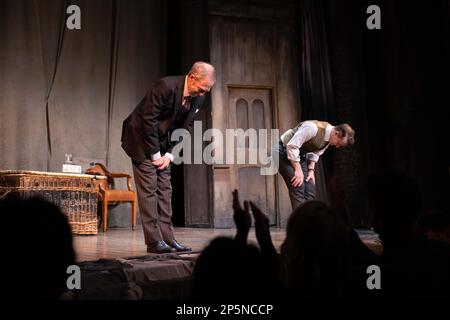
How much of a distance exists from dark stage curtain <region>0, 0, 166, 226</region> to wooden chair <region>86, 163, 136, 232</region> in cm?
32

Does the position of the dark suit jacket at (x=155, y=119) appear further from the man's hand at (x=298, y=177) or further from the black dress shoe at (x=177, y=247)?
the man's hand at (x=298, y=177)

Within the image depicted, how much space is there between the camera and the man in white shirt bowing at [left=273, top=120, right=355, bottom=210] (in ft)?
15.0

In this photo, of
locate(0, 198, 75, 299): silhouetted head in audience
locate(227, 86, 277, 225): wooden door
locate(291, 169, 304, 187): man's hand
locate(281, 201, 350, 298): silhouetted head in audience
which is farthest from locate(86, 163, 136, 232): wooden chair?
locate(0, 198, 75, 299): silhouetted head in audience

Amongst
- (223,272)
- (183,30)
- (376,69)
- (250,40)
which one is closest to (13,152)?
(183,30)

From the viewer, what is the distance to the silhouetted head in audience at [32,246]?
1.19m

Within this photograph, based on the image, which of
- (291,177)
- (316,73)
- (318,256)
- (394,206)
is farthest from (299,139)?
(316,73)

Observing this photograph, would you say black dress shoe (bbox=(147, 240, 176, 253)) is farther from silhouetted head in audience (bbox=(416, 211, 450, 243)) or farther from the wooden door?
the wooden door

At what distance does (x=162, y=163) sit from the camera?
3736 mm

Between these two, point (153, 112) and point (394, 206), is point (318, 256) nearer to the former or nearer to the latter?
point (394, 206)

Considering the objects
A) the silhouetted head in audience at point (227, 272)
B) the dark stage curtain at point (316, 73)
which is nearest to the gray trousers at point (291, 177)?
the dark stage curtain at point (316, 73)

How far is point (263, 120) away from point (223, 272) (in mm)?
6532

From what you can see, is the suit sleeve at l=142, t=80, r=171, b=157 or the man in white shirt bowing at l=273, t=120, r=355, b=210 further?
the man in white shirt bowing at l=273, t=120, r=355, b=210

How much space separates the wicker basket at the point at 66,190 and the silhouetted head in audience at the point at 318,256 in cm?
469
